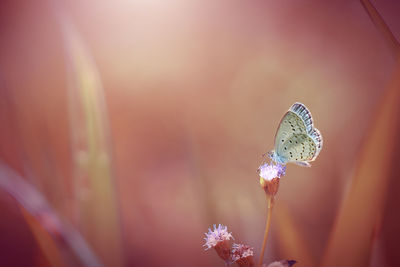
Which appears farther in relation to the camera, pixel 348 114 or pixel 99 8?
pixel 99 8

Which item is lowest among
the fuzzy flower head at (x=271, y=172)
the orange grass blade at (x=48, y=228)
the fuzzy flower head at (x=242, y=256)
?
the fuzzy flower head at (x=242, y=256)

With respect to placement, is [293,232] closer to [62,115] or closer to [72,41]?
[62,115]

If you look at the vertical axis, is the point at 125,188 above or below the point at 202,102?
below

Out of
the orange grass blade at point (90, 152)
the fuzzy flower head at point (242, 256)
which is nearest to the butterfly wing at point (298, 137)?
the fuzzy flower head at point (242, 256)

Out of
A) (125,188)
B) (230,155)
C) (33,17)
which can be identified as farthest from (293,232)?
(33,17)

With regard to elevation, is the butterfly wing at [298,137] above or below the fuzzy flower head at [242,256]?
above

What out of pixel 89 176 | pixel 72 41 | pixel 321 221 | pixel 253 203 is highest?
pixel 72 41

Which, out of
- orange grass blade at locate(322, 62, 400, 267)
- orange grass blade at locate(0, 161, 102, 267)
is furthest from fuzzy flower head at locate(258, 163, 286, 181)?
orange grass blade at locate(0, 161, 102, 267)

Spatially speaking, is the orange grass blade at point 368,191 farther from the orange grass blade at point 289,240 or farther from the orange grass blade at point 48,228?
the orange grass blade at point 48,228
